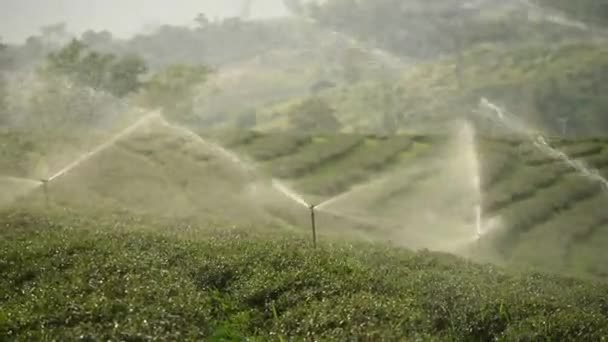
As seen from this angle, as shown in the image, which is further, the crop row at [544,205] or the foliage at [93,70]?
the foliage at [93,70]

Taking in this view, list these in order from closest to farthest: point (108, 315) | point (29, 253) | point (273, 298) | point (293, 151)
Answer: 1. point (108, 315)
2. point (273, 298)
3. point (29, 253)
4. point (293, 151)

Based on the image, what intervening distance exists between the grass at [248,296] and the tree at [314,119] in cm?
5350

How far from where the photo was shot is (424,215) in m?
38.4

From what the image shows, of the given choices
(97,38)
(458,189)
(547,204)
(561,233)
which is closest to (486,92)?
(458,189)

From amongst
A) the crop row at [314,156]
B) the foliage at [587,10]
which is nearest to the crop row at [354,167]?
the crop row at [314,156]

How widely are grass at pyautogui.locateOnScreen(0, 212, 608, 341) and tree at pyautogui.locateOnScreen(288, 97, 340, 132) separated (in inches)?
2106

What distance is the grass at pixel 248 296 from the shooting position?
54.2ft

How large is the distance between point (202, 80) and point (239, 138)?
28.2 meters

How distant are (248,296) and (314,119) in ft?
197

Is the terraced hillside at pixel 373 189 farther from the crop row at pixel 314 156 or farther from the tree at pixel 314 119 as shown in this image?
the tree at pixel 314 119

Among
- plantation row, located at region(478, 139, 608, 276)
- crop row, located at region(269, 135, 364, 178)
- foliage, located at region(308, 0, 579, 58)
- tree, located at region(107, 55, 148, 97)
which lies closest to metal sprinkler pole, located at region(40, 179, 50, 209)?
crop row, located at region(269, 135, 364, 178)

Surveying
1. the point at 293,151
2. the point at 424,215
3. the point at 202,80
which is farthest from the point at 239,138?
the point at 202,80

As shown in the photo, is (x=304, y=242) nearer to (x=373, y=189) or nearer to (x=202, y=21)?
(x=373, y=189)

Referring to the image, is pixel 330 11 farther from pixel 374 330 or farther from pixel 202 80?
pixel 374 330
